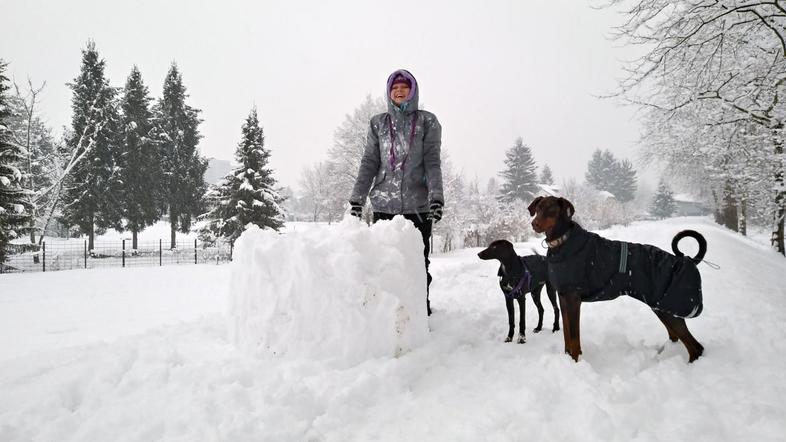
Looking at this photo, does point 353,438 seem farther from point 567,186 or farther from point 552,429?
point 567,186

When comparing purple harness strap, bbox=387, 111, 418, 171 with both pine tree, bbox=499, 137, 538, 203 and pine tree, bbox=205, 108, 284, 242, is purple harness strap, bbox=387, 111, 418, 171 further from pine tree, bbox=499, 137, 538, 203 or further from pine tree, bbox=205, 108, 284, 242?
pine tree, bbox=499, 137, 538, 203

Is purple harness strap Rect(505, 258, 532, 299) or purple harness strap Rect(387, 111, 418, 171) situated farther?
purple harness strap Rect(387, 111, 418, 171)

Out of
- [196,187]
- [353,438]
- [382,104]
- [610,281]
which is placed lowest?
[353,438]

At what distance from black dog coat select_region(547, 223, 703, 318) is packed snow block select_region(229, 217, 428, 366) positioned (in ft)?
4.14

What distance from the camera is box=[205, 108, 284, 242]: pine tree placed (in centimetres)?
1941

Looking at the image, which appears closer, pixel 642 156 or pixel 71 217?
pixel 642 156

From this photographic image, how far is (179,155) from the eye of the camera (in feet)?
89.2

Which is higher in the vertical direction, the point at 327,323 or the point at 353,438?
the point at 327,323

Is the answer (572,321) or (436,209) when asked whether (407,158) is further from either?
(572,321)

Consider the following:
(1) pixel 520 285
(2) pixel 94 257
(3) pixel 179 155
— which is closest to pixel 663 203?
(3) pixel 179 155

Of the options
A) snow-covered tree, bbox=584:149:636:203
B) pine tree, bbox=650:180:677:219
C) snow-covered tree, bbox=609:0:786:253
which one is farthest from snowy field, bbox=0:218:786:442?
snow-covered tree, bbox=584:149:636:203

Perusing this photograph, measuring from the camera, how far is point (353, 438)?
2092 millimetres

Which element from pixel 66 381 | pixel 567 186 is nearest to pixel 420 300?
pixel 66 381

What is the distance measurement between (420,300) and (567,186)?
196ft
